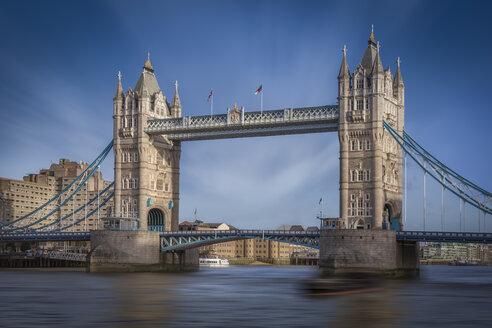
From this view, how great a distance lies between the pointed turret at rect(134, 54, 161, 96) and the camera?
97.1 metres

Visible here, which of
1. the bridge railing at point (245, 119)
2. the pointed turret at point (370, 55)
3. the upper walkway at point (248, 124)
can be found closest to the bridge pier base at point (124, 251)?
the upper walkway at point (248, 124)

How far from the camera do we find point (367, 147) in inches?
3209

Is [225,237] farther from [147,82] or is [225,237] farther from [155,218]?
[147,82]

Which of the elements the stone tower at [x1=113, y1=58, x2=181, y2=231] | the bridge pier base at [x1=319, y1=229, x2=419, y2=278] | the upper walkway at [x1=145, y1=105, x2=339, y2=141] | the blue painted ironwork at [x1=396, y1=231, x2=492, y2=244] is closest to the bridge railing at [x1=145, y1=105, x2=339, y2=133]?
the upper walkway at [x1=145, y1=105, x2=339, y2=141]

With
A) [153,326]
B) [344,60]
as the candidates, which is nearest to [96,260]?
[344,60]

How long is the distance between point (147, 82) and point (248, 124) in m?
18.4

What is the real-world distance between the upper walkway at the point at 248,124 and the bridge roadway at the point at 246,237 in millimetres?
11794

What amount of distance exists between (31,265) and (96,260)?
44624 millimetres

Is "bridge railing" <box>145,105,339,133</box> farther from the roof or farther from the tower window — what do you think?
the roof

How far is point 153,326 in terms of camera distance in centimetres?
3316

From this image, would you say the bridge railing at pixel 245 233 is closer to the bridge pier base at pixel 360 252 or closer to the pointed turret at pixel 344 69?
the bridge pier base at pixel 360 252

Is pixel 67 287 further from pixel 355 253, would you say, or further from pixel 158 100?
pixel 158 100

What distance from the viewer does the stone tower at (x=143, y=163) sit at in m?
94.6

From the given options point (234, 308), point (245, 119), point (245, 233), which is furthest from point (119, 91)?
point (234, 308)
